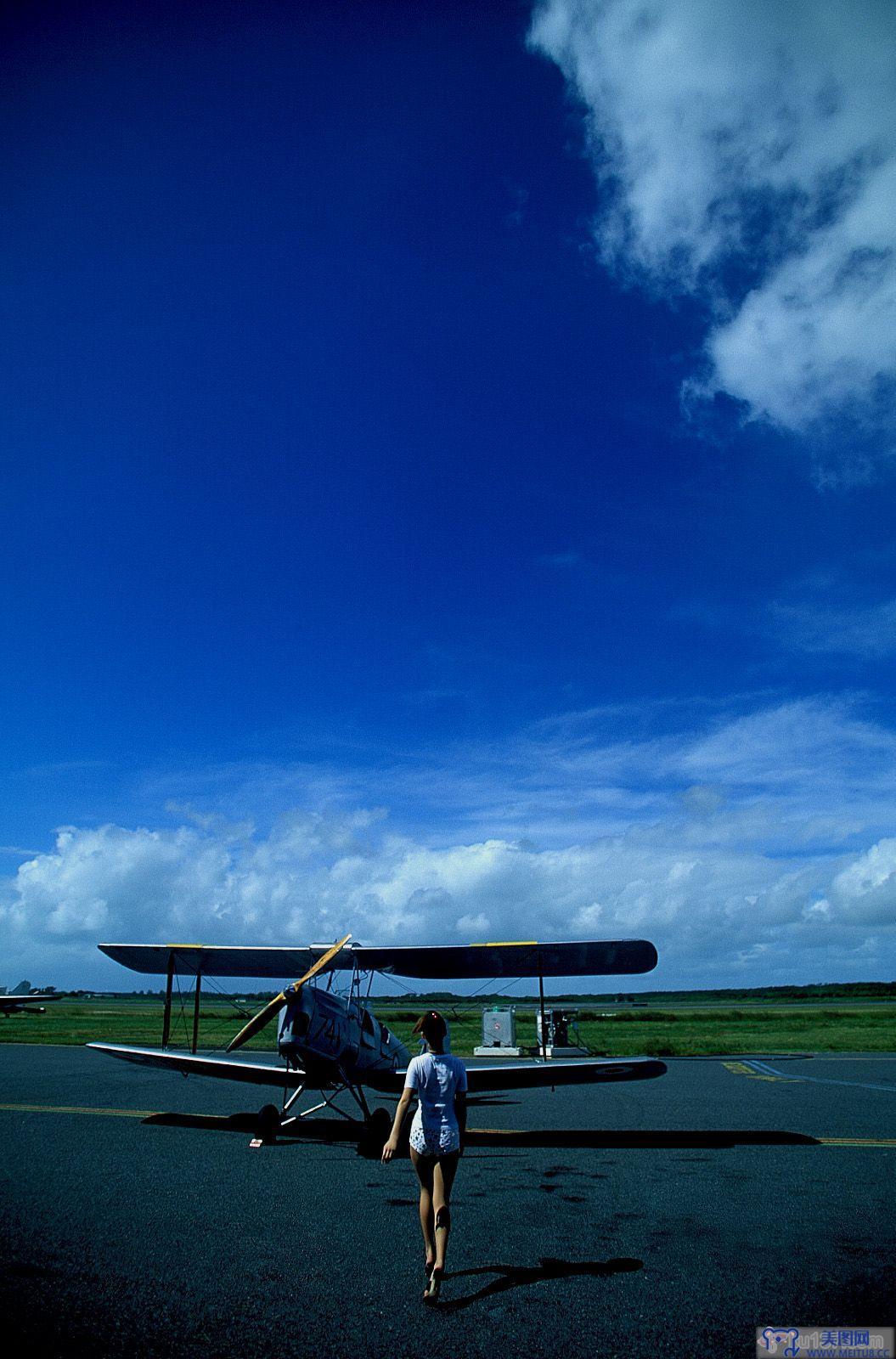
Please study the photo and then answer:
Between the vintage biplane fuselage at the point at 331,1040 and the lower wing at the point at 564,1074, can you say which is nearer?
the vintage biplane fuselage at the point at 331,1040

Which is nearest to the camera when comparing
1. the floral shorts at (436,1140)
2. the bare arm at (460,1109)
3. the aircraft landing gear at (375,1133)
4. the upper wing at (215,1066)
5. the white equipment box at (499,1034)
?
the floral shorts at (436,1140)

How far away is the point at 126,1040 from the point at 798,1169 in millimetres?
28527

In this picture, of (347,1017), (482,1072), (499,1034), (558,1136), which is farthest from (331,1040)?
(499,1034)

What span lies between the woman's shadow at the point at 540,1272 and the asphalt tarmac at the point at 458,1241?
0.02m

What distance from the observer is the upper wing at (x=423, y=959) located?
1327 cm

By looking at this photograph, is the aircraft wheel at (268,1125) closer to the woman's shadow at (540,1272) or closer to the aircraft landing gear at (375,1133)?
the aircraft landing gear at (375,1133)

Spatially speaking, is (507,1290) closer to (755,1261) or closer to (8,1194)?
(755,1261)

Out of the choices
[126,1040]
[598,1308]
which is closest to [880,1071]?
[598,1308]

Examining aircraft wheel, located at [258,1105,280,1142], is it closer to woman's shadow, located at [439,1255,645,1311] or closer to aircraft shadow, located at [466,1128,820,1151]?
aircraft shadow, located at [466,1128,820,1151]

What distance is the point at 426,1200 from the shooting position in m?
4.76

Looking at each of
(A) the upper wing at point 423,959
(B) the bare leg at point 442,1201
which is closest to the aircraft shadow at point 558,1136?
(A) the upper wing at point 423,959

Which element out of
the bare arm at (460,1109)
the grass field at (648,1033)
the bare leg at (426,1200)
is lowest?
the grass field at (648,1033)

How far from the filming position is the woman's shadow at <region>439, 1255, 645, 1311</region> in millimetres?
4879

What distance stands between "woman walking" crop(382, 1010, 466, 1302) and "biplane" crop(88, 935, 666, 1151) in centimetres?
511
